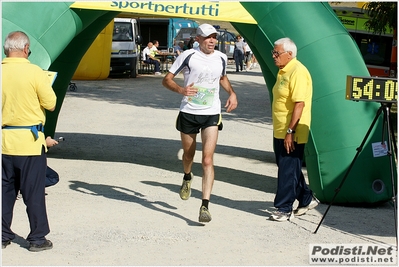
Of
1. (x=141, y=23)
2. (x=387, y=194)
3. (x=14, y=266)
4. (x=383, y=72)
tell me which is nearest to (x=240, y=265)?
(x=14, y=266)

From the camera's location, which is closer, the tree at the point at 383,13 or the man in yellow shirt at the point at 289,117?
the man in yellow shirt at the point at 289,117

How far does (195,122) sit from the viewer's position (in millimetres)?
7574

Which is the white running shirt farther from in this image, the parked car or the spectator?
the parked car

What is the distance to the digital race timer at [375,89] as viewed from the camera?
661cm

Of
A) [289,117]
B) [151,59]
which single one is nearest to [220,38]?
[151,59]

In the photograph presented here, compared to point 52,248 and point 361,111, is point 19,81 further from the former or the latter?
point 361,111

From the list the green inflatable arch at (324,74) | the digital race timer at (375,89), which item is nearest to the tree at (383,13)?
the green inflatable arch at (324,74)

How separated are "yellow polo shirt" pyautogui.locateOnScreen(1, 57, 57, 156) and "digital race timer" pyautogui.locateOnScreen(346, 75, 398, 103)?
2698 millimetres

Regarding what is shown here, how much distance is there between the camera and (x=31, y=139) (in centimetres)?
618

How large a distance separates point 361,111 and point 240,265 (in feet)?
9.62

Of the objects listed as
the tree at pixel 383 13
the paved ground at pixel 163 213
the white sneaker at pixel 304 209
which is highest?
the tree at pixel 383 13

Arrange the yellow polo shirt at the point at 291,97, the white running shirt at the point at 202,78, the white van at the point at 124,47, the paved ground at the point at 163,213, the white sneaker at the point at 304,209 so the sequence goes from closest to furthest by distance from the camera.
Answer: the paved ground at the point at 163,213 < the yellow polo shirt at the point at 291,97 < the white running shirt at the point at 202,78 < the white sneaker at the point at 304,209 < the white van at the point at 124,47

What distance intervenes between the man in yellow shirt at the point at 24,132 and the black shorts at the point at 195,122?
5.75ft

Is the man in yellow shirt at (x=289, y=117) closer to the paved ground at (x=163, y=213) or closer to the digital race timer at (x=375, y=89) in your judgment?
the paved ground at (x=163, y=213)
